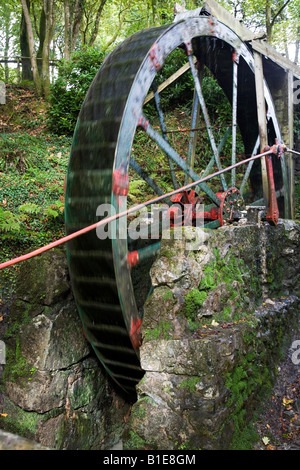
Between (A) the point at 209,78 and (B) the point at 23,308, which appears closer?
(B) the point at 23,308

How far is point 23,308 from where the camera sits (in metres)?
4.49

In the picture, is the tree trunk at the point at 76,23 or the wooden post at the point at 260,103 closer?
the wooden post at the point at 260,103

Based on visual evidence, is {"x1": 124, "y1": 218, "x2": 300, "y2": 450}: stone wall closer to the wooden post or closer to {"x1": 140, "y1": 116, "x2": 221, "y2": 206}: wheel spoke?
{"x1": 140, "y1": 116, "x2": 221, "y2": 206}: wheel spoke

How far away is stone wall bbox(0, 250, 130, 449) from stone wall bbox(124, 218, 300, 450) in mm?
1225

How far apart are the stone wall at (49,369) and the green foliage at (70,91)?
5272 mm

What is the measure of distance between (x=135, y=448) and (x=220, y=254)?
1.86 meters

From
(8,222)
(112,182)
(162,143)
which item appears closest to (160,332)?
(112,182)

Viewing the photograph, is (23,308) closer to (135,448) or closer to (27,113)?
(135,448)

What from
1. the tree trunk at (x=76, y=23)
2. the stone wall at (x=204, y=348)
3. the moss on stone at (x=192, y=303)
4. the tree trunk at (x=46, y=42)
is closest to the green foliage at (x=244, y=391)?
the stone wall at (x=204, y=348)

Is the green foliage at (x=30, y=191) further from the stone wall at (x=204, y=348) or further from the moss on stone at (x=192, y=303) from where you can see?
the moss on stone at (x=192, y=303)

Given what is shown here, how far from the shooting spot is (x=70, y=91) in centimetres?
920

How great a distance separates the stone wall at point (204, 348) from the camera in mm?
3281
